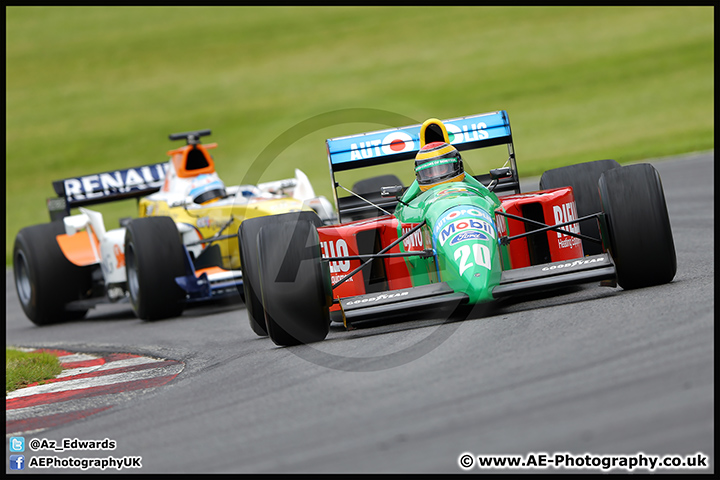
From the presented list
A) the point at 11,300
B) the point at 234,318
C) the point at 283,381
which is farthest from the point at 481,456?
the point at 11,300

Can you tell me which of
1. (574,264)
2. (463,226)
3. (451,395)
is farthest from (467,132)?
(451,395)

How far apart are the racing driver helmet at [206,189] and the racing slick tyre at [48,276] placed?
6.66ft

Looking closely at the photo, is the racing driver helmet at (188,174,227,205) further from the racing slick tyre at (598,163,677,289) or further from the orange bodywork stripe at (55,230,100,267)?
the racing slick tyre at (598,163,677,289)

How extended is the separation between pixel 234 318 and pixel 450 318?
3.80 metres

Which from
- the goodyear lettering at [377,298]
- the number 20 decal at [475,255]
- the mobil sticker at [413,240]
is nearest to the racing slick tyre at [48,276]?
the mobil sticker at [413,240]

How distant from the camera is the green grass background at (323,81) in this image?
109ft

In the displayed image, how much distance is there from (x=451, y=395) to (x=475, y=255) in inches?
78.8

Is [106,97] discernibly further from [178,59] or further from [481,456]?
[481,456]

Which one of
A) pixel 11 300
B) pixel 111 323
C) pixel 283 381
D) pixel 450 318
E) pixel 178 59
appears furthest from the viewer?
pixel 178 59

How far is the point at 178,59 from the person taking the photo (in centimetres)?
5038

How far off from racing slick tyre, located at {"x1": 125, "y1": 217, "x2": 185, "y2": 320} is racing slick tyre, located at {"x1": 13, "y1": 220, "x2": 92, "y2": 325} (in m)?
2.22

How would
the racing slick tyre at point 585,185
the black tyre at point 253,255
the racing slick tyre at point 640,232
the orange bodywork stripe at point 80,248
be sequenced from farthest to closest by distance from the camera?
the orange bodywork stripe at point 80,248 < the racing slick tyre at point 585,185 < the black tyre at point 253,255 < the racing slick tyre at point 640,232

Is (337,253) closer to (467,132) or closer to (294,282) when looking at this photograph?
(294,282)

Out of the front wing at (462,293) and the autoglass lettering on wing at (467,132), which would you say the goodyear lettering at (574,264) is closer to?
the front wing at (462,293)
